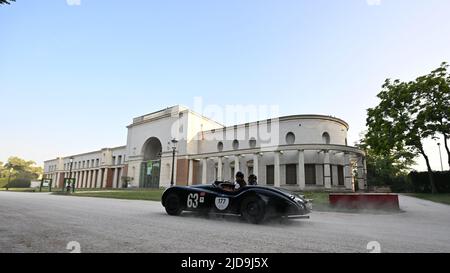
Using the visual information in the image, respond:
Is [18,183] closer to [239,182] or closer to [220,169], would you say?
[220,169]

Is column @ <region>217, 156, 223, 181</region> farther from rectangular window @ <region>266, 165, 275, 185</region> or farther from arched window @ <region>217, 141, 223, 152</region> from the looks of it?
rectangular window @ <region>266, 165, 275, 185</region>

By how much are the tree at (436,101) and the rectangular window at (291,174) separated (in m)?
13.6

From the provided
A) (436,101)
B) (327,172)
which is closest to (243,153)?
(327,172)

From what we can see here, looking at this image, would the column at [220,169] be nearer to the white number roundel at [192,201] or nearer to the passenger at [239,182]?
the white number roundel at [192,201]

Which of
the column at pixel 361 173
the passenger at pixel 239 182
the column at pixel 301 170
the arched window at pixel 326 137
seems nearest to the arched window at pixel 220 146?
the column at pixel 301 170

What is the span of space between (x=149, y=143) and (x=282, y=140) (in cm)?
2887

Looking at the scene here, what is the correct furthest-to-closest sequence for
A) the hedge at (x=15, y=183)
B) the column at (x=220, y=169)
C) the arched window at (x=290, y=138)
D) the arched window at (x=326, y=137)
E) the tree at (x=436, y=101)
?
the hedge at (x=15, y=183) → the column at (x=220, y=169) → the arched window at (x=290, y=138) → the arched window at (x=326, y=137) → the tree at (x=436, y=101)

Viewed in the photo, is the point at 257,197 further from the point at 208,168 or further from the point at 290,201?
the point at 208,168

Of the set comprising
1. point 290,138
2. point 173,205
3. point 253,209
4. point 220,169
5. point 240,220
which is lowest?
point 240,220

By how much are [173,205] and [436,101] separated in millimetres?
26385

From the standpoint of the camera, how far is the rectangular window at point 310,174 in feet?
96.4

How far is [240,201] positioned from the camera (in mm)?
6812

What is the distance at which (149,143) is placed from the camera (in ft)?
164
